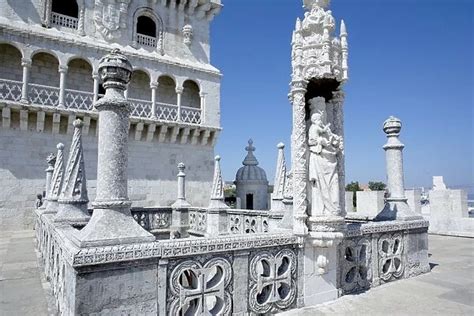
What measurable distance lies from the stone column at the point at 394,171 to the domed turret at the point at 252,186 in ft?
45.9

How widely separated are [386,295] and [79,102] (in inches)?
682

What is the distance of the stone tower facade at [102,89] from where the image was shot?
15.4 meters

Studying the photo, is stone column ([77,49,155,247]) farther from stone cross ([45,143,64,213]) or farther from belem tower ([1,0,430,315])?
stone cross ([45,143,64,213])

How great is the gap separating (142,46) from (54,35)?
494 centimetres

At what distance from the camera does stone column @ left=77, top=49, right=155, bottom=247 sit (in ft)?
11.8

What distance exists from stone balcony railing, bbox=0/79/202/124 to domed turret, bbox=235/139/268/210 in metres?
4.62

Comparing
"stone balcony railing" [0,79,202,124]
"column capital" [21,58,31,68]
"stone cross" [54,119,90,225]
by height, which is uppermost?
"column capital" [21,58,31,68]

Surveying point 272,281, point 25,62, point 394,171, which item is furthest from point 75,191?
point 25,62

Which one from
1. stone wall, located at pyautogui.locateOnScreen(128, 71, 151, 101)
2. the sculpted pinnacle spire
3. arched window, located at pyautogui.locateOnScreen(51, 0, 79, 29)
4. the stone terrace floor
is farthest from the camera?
stone wall, located at pyautogui.locateOnScreen(128, 71, 151, 101)

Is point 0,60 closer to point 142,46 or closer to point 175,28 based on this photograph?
point 142,46

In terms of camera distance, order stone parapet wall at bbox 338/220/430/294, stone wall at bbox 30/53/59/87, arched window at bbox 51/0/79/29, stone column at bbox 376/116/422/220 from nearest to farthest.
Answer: stone parapet wall at bbox 338/220/430/294, stone column at bbox 376/116/422/220, stone wall at bbox 30/53/59/87, arched window at bbox 51/0/79/29

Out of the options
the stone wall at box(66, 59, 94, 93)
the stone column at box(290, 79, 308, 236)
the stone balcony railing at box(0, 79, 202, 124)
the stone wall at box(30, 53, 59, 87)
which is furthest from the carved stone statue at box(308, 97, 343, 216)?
the stone wall at box(30, 53, 59, 87)

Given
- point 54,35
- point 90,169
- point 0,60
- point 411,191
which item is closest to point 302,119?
point 411,191

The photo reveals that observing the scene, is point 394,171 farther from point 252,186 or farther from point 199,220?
point 252,186
